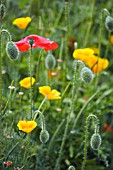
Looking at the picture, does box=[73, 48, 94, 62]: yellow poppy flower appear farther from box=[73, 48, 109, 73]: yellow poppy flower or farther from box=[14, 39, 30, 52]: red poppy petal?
box=[14, 39, 30, 52]: red poppy petal

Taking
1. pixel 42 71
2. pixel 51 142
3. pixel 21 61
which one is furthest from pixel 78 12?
pixel 51 142

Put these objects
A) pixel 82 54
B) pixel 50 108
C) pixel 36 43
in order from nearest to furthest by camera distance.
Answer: pixel 36 43 → pixel 82 54 → pixel 50 108

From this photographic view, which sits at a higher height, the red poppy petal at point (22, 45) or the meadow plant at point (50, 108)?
the red poppy petal at point (22, 45)

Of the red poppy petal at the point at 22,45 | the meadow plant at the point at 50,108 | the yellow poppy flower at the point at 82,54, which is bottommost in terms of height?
the meadow plant at the point at 50,108

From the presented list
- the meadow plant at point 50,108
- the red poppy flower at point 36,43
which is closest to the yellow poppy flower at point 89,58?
the meadow plant at point 50,108

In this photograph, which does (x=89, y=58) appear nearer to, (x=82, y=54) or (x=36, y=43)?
(x=82, y=54)

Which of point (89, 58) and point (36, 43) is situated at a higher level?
point (36, 43)

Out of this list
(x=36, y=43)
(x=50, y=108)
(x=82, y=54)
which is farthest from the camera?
(x=50, y=108)

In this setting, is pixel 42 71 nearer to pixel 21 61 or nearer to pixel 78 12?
pixel 21 61

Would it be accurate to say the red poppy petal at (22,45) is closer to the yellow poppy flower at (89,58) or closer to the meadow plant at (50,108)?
the meadow plant at (50,108)

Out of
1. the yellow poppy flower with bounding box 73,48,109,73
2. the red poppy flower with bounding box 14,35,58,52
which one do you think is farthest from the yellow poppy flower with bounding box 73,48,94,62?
the red poppy flower with bounding box 14,35,58,52

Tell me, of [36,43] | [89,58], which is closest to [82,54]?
[89,58]
